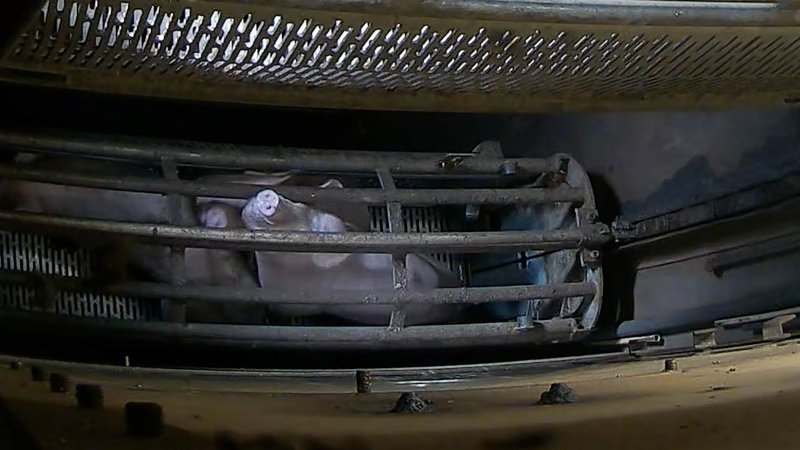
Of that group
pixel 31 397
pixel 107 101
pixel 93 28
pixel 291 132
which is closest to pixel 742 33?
pixel 93 28

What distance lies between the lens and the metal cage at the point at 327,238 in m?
1.21

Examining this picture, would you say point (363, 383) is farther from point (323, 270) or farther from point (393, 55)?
point (393, 55)

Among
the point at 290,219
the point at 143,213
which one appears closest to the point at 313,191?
the point at 290,219

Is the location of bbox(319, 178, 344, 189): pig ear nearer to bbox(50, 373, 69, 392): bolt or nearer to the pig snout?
the pig snout

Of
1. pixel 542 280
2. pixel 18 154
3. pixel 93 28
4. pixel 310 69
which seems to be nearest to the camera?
pixel 93 28

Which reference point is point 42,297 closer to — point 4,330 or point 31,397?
point 4,330

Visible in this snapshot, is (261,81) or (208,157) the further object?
(208,157)

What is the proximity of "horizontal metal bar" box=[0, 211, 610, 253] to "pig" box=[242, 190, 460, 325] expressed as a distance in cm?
8

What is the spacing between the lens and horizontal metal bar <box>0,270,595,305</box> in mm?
1213

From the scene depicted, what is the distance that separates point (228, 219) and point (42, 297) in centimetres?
29

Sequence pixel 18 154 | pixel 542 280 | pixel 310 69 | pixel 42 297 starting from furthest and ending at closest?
pixel 542 280, pixel 18 154, pixel 42 297, pixel 310 69

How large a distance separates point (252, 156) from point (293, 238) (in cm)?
20

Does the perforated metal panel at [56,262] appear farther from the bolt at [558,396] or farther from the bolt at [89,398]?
the bolt at [558,396]

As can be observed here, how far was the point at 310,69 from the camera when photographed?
2.91 ft
